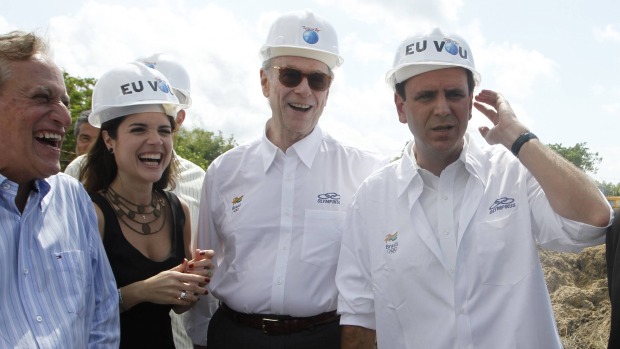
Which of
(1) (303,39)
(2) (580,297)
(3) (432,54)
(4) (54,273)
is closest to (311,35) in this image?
(1) (303,39)

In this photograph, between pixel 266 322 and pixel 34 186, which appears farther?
pixel 266 322

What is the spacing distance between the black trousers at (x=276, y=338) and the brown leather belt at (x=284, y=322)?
0.02 m

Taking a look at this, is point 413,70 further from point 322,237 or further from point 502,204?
point 322,237

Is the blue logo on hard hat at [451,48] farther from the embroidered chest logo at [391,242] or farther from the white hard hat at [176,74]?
the white hard hat at [176,74]

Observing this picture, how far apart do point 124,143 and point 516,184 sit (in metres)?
2.39

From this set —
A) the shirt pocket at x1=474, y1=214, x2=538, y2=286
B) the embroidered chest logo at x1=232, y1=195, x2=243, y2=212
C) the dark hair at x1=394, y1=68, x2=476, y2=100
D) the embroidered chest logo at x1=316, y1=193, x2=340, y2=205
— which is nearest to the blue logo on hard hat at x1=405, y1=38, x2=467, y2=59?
Answer: the dark hair at x1=394, y1=68, x2=476, y2=100

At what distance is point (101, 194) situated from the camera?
151 inches

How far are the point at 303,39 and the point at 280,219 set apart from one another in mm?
1253

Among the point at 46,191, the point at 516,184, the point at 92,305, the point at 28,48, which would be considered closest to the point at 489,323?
the point at 516,184

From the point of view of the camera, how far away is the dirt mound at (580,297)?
5.67 m

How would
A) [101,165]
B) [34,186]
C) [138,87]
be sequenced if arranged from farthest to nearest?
[101,165] → [138,87] → [34,186]

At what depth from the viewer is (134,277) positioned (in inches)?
142

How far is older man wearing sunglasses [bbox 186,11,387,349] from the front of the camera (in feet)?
12.6

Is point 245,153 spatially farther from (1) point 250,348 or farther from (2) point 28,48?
(2) point 28,48
